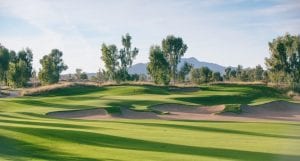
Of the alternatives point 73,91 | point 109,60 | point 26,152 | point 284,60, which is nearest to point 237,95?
point 73,91

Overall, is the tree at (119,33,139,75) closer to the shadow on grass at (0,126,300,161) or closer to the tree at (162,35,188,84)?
the tree at (162,35,188,84)

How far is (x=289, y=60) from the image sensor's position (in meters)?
100

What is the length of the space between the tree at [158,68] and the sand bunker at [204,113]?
3447cm

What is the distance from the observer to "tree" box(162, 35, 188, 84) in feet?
367

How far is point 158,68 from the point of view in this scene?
92812 millimetres

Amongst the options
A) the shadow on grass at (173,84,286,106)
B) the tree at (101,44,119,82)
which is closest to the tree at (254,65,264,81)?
the tree at (101,44,119,82)

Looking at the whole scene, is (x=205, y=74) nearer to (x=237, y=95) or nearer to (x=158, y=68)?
(x=158, y=68)

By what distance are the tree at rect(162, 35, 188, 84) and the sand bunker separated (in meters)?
53.7

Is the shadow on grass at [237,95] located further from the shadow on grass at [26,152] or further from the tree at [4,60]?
the tree at [4,60]

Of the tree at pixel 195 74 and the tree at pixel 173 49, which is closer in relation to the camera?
the tree at pixel 173 49

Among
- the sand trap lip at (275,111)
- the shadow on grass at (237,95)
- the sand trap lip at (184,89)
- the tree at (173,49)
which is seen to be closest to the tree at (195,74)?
the tree at (173,49)

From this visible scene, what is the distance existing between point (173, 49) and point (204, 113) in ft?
197

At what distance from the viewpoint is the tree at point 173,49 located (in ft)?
367

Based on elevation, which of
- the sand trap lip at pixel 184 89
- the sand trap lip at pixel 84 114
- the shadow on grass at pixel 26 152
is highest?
the sand trap lip at pixel 184 89
